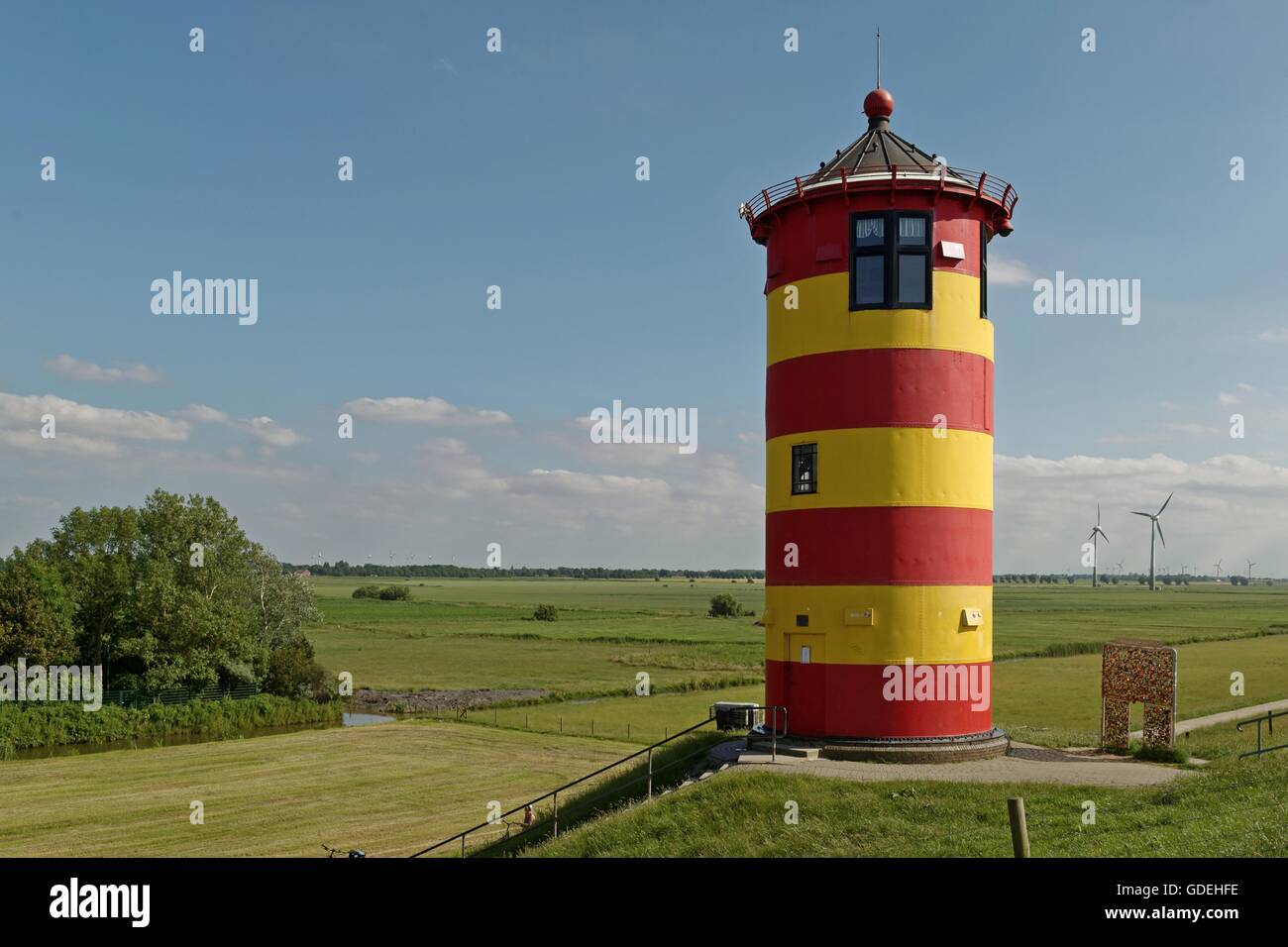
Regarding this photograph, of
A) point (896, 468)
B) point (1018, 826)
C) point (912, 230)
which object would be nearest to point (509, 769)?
point (896, 468)

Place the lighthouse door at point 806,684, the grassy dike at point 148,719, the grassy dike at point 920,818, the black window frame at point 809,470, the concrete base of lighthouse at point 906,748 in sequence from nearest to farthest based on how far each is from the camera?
1. the grassy dike at point 920,818
2. the concrete base of lighthouse at point 906,748
3. the lighthouse door at point 806,684
4. the black window frame at point 809,470
5. the grassy dike at point 148,719

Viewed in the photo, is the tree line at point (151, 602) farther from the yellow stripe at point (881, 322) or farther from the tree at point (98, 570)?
the yellow stripe at point (881, 322)

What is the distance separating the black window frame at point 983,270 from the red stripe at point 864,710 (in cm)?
918

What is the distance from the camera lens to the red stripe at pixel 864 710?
76.2 ft

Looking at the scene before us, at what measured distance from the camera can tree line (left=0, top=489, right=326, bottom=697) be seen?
5434 cm

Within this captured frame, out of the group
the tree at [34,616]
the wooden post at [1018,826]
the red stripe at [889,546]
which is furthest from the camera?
the tree at [34,616]

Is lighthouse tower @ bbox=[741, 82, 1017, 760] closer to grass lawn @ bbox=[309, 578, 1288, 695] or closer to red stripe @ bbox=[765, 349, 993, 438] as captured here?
red stripe @ bbox=[765, 349, 993, 438]

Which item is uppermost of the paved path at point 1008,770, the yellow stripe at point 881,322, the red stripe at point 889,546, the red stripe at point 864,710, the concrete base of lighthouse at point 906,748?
the yellow stripe at point 881,322

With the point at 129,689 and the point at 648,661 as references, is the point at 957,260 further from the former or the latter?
the point at 648,661

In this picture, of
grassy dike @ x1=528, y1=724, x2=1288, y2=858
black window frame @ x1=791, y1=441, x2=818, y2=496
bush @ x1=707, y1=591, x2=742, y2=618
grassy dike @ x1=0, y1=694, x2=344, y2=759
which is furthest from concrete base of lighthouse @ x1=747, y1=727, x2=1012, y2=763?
bush @ x1=707, y1=591, x2=742, y2=618

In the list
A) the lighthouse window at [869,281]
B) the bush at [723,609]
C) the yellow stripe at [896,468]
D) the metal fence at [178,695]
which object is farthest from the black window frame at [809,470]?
the bush at [723,609]

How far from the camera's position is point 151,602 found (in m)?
56.9
